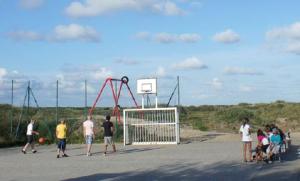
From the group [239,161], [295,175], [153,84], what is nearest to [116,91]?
[153,84]

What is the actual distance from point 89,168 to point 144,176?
3.34 metres

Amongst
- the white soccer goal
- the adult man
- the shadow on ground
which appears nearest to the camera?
the shadow on ground

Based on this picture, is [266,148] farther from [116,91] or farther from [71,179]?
[116,91]

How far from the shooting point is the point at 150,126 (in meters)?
32.8

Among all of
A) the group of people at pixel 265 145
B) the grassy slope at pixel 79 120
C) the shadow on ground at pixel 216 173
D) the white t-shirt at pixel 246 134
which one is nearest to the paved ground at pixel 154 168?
the shadow on ground at pixel 216 173

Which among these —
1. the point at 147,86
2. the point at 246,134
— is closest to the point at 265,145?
the point at 246,134

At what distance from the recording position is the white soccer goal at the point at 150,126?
105 feet

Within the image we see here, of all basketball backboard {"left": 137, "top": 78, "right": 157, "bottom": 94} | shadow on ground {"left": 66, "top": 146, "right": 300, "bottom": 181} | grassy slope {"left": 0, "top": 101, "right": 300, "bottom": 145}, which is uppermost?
basketball backboard {"left": 137, "top": 78, "right": 157, "bottom": 94}

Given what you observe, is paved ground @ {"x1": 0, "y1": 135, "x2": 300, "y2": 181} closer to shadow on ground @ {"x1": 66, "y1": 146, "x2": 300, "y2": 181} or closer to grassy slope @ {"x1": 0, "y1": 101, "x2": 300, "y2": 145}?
shadow on ground @ {"x1": 66, "y1": 146, "x2": 300, "y2": 181}

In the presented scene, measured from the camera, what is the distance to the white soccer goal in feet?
105

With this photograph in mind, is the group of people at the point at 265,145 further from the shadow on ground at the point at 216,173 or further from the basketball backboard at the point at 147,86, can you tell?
the basketball backboard at the point at 147,86

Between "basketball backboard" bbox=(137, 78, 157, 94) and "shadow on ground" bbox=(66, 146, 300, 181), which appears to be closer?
"shadow on ground" bbox=(66, 146, 300, 181)

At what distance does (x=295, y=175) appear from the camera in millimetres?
15148

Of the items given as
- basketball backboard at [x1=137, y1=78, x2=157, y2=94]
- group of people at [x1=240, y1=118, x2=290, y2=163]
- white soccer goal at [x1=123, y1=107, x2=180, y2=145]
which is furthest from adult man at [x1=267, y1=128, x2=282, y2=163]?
basketball backboard at [x1=137, y1=78, x2=157, y2=94]
